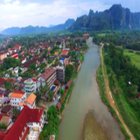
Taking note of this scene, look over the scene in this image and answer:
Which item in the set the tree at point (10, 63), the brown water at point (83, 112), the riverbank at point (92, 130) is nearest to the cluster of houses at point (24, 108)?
the brown water at point (83, 112)

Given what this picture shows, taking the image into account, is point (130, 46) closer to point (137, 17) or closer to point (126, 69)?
point (126, 69)

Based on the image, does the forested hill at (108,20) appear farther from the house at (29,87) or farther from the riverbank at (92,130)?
the riverbank at (92,130)

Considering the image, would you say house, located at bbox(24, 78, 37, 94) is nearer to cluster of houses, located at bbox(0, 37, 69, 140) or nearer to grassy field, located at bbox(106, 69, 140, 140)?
cluster of houses, located at bbox(0, 37, 69, 140)

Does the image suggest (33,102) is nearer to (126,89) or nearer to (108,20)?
(126,89)

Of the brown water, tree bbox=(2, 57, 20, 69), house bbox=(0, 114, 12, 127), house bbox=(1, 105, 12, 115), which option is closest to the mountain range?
tree bbox=(2, 57, 20, 69)

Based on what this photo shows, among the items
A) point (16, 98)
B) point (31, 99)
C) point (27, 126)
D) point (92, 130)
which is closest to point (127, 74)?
point (92, 130)

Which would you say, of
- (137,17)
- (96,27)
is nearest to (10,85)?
(96,27)
